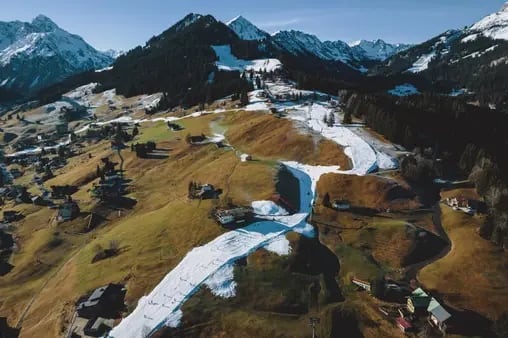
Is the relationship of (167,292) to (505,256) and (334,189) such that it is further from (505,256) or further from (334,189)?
(505,256)

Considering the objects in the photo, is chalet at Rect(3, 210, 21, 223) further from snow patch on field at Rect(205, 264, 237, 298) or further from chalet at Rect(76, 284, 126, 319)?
snow patch on field at Rect(205, 264, 237, 298)

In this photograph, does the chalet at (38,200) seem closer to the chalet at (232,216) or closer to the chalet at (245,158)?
the chalet at (245,158)

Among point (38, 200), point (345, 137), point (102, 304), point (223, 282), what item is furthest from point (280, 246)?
point (38, 200)

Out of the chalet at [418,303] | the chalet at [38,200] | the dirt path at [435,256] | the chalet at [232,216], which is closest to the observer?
the chalet at [418,303]

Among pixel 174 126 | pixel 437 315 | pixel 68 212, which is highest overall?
pixel 437 315

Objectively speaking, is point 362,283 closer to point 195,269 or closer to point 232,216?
point 195,269

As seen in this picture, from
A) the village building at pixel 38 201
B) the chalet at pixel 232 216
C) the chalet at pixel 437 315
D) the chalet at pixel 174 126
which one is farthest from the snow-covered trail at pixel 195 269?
the chalet at pixel 174 126

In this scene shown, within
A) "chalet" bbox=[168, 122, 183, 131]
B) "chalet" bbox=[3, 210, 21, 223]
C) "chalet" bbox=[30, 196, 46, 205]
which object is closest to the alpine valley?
"chalet" bbox=[30, 196, 46, 205]
